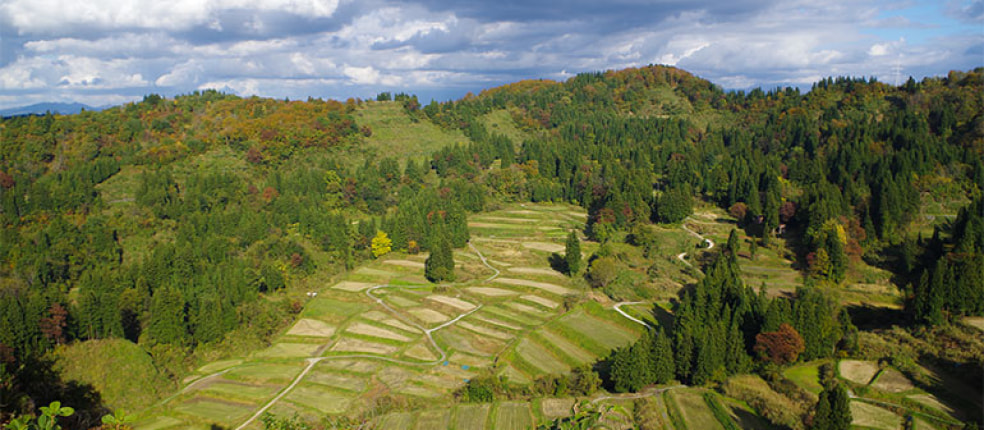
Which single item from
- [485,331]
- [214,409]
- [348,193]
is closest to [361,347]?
[485,331]

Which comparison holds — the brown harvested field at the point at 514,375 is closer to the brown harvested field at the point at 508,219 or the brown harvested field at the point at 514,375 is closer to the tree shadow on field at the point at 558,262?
the tree shadow on field at the point at 558,262

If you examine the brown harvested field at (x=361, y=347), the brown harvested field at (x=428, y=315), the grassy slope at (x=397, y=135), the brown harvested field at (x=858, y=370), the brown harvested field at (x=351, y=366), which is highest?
the grassy slope at (x=397, y=135)

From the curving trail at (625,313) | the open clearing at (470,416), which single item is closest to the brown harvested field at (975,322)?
the curving trail at (625,313)

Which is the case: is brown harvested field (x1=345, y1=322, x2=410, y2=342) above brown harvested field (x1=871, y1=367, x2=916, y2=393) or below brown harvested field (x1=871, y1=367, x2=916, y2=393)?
below

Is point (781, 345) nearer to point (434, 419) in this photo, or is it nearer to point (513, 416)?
point (513, 416)

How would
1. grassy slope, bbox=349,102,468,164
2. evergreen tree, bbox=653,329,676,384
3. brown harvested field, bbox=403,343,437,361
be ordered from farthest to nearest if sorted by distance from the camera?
grassy slope, bbox=349,102,468,164, brown harvested field, bbox=403,343,437,361, evergreen tree, bbox=653,329,676,384

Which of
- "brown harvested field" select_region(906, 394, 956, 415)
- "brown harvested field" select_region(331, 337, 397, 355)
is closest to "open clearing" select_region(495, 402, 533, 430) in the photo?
"brown harvested field" select_region(331, 337, 397, 355)

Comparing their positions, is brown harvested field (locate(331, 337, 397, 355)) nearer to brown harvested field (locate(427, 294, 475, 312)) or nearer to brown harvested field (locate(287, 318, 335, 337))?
brown harvested field (locate(287, 318, 335, 337))
